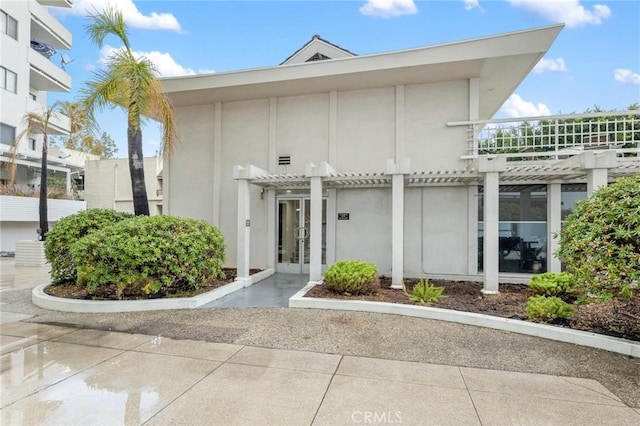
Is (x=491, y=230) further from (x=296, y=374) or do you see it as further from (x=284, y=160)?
(x=284, y=160)

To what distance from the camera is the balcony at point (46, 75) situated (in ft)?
66.2

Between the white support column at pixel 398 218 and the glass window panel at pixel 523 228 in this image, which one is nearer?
the white support column at pixel 398 218

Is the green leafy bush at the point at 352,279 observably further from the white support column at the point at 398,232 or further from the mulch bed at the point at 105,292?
the mulch bed at the point at 105,292

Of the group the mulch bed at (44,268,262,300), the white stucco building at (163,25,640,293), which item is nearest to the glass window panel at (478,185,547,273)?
the white stucco building at (163,25,640,293)

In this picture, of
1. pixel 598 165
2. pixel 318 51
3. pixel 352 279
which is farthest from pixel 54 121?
pixel 598 165

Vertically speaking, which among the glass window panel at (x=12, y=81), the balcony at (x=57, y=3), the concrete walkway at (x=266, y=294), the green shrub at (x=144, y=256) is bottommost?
the concrete walkway at (x=266, y=294)

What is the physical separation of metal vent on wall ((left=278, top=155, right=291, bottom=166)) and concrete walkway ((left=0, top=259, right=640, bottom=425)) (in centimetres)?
586

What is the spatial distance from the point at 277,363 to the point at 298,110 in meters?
8.20

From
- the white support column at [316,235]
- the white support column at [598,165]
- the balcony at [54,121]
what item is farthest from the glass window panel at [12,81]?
the white support column at [598,165]

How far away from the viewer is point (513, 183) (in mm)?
8680

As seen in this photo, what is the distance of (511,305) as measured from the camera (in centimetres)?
643

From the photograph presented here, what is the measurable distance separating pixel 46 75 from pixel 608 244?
28.9 m

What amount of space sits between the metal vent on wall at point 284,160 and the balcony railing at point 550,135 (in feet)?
15.9

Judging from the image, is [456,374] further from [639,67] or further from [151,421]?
[639,67]
